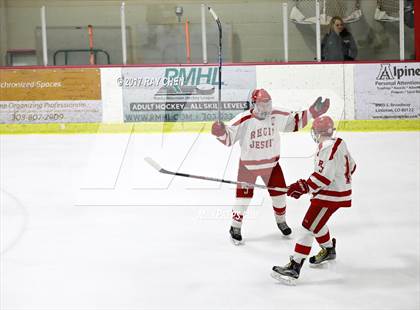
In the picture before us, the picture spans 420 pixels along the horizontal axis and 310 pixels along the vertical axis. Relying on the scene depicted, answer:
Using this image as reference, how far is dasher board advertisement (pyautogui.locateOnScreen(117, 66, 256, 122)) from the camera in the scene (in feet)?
27.9

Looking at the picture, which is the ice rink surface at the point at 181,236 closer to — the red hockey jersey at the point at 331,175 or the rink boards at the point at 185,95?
the red hockey jersey at the point at 331,175

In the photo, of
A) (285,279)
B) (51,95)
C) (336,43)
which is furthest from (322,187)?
(51,95)

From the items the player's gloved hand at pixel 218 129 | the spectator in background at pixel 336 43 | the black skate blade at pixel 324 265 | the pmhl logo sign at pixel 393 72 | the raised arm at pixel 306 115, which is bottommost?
the black skate blade at pixel 324 265

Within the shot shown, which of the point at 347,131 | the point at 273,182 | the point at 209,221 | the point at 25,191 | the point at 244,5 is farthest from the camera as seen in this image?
the point at 244,5

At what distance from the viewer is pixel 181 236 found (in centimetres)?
439

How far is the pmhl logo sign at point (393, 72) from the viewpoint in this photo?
8336 mm

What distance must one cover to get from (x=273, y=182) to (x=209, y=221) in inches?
31.7

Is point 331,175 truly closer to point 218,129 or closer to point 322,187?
point 322,187

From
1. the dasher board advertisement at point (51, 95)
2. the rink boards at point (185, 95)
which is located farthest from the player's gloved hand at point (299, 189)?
the dasher board advertisement at point (51, 95)

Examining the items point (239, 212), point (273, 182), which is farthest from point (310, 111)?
point (239, 212)

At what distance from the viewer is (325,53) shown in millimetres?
8500

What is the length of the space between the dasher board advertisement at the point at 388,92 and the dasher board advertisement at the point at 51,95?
3.12 m

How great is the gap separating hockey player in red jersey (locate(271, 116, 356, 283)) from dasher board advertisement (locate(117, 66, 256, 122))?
4.96 metres

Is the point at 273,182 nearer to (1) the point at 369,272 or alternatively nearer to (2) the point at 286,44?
(1) the point at 369,272
